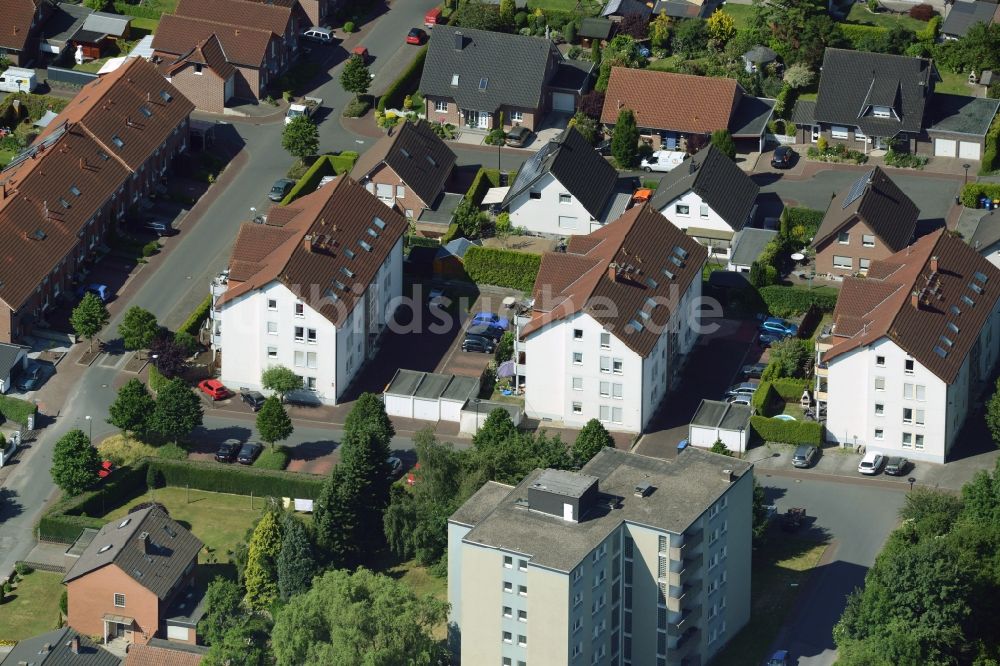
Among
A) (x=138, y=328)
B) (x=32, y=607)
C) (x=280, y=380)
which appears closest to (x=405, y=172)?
(x=280, y=380)

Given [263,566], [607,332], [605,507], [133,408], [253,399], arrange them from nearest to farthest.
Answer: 1. [605,507]
2. [263,566]
3. [133,408]
4. [607,332]
5. [253,399]

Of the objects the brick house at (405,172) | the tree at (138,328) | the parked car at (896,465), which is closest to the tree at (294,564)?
the tree at (138,328)

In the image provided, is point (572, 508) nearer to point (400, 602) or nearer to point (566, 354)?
point (400, 602)

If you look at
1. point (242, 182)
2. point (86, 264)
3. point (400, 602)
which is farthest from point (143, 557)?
point (242, 182)

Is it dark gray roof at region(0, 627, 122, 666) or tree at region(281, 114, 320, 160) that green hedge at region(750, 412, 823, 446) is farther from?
tree at region(281, 114, 320, 160)

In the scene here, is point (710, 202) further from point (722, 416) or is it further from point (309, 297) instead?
point (309, 297)

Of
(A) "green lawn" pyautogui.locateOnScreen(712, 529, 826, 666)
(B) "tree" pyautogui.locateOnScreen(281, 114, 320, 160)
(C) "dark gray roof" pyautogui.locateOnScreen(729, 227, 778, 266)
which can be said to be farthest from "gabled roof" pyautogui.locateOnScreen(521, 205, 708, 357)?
(B) "tree" pyautogui.locateOnScreen(281, 114, 320, 160)
